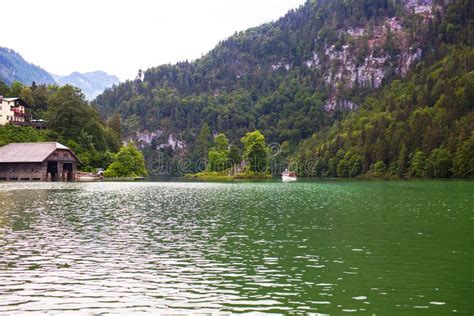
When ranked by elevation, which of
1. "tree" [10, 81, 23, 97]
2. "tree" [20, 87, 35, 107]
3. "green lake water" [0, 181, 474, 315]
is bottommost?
"green lake water" [0, 181, 474, 315]

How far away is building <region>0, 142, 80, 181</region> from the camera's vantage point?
127 meters

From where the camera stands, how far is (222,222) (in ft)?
128

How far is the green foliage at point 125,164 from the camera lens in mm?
152000

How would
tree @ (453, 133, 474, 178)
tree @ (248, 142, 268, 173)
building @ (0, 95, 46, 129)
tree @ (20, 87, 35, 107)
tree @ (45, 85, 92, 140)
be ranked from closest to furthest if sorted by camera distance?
tree @ (453, 133, 474, 178) < building @ (0, 95, 46, 129) < tree @ (45, 85, 92, 140) < tree @ (20, 87, 35, 107) < tree @ (248, 142, 268, 173)

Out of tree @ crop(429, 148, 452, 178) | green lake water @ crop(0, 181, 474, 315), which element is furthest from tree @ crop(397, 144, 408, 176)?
green lake water @ crop(0, 181, 474, 315)

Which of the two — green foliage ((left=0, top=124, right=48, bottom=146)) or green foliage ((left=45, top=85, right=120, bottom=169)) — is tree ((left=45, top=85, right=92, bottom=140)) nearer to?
green foliage ((left=45, top=85, right=120, bottom=169))

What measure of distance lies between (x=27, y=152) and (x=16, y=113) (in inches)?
1026

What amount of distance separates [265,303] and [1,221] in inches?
1031

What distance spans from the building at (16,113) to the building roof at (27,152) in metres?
17.0

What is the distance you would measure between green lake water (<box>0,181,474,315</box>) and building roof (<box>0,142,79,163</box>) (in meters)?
88.8

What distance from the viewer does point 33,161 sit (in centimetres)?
12606

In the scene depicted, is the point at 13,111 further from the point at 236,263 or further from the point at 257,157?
the point at 236,263

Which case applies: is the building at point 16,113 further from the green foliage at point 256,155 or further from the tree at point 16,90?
the green foliage at point 256,155

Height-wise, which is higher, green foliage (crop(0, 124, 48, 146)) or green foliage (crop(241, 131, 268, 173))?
green foliage (crop(0, 124, 48, 146))
